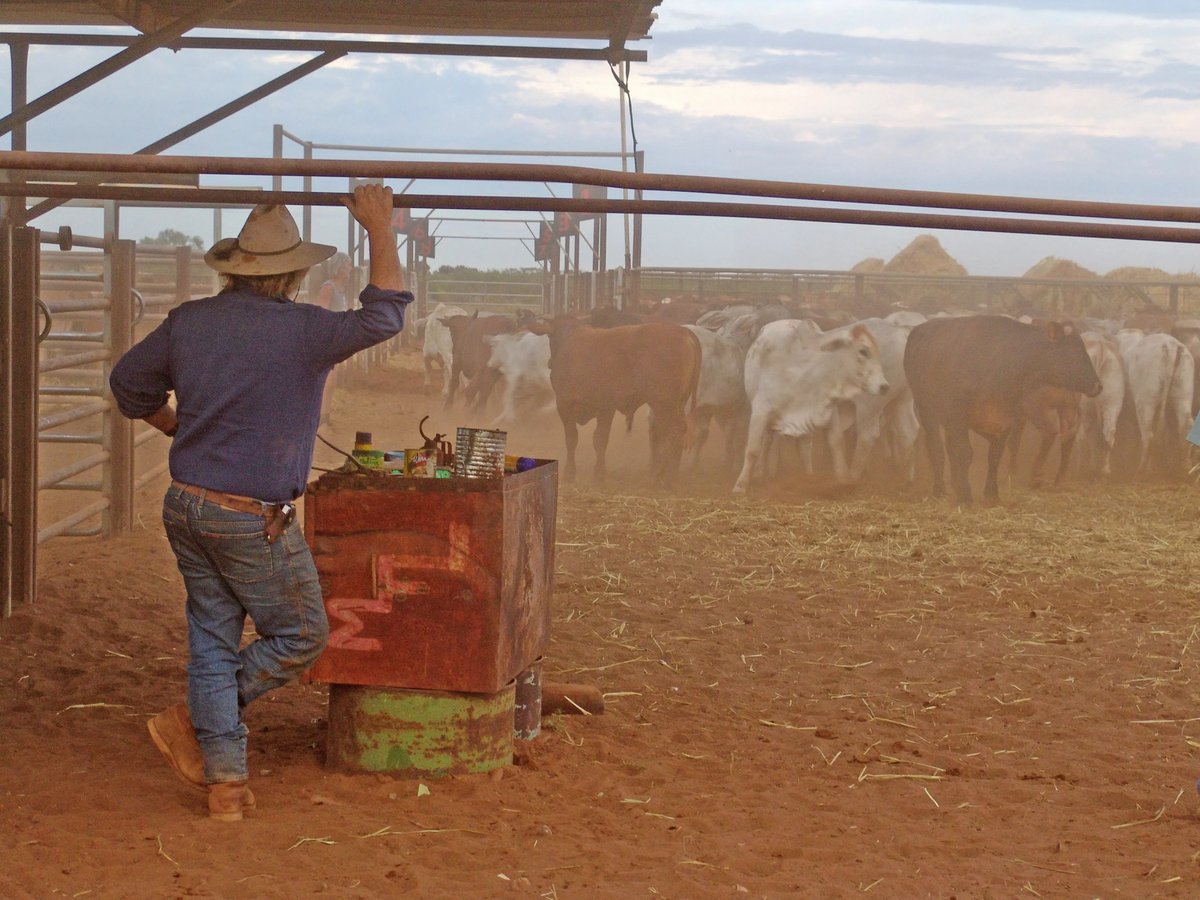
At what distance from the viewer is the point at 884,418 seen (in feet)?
42.4

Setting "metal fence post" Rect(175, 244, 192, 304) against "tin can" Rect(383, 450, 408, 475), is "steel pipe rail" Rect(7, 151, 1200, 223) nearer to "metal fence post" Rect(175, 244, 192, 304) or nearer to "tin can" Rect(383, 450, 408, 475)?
"tin can" Rect(383, 450, 408, 475)

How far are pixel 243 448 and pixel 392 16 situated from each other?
3.59m

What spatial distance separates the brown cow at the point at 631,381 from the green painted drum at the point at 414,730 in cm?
830

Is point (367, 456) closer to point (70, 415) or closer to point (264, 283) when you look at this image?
point (264, 283)

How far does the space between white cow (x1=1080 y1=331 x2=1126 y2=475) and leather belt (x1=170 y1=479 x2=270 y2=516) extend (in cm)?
1150

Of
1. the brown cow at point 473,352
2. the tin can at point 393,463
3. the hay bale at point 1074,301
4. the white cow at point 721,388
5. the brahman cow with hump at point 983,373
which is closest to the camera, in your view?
the tin can at point 393,463

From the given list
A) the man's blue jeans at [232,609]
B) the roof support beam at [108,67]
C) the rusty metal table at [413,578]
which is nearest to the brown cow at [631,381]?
the roof support beam at [108,67]

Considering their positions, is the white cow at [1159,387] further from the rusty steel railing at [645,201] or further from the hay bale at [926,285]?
the rusty steel railing at [645,201]

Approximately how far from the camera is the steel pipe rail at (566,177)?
3.62 m

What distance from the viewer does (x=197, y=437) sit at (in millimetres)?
3607

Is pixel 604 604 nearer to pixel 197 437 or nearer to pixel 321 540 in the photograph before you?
pixel 321 540

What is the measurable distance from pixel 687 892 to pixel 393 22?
484 centimetres

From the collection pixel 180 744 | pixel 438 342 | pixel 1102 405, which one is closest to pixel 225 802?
pixel 180 744

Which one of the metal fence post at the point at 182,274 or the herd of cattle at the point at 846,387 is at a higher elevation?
the metal fence post at the point at 182,274
